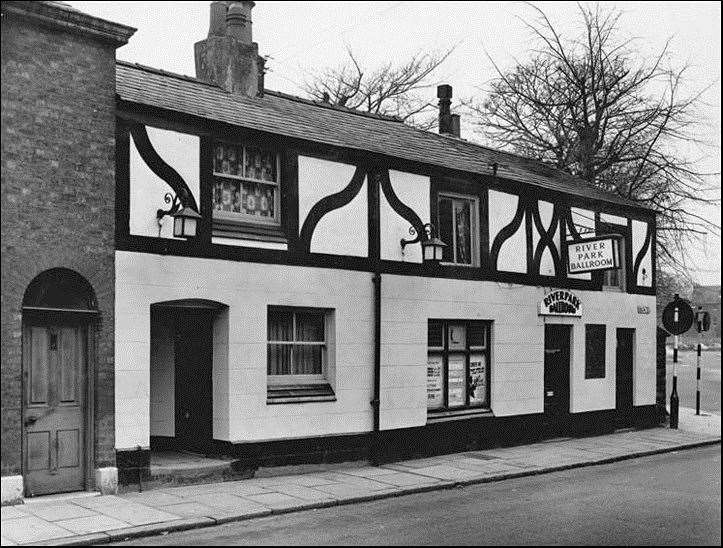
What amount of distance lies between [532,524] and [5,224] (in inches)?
273

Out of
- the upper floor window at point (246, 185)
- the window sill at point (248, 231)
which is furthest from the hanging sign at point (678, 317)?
the upper floor window at point (246, 185)

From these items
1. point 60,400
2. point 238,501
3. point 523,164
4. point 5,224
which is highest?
point 523,164

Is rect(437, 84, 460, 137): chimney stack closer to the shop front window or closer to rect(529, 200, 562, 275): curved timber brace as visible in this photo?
rect(529, 200, 562, 275): curved timber brace

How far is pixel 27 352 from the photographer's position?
10.6 metres

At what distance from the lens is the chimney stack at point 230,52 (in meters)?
16.2

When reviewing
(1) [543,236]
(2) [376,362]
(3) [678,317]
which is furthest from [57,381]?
(3) [678,317]

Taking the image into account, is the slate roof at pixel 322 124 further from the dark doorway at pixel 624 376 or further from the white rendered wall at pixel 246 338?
the dark doorway at pixel 624 376

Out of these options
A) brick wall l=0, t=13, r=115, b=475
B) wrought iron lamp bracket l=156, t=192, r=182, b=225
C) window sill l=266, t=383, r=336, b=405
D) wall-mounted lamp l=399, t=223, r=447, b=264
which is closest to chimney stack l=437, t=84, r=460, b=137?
wall-mounted lamp l=399, t=223, r=447, b=264

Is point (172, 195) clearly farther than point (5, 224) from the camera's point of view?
Yes

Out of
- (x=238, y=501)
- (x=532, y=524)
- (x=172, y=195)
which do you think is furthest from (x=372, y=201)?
(x=532, y=524)

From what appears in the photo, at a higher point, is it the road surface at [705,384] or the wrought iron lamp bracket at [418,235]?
the wrought iron lamp bracket at [418,235]

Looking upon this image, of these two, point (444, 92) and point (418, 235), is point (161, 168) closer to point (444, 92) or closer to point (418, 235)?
point (418, 235)

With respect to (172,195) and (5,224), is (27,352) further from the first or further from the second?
(172,195)

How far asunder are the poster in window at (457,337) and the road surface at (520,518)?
11.7 ft
